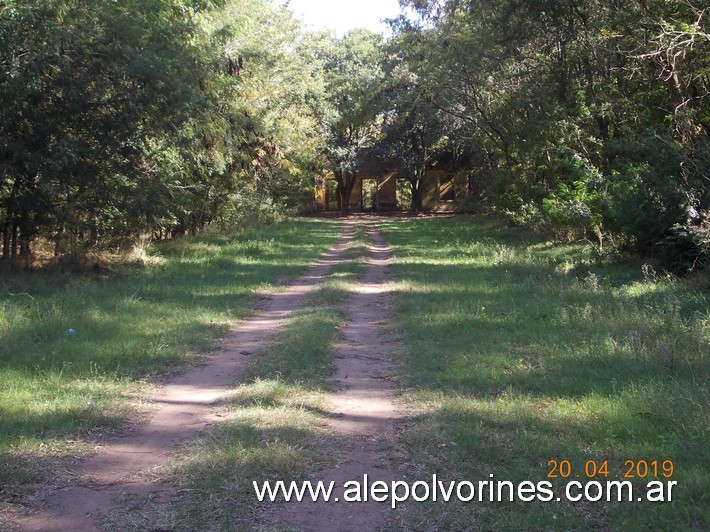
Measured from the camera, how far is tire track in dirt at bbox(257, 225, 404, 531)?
446cm

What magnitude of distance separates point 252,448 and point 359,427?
1079 millimetres

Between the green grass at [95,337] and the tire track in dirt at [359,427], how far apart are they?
1.88 metres

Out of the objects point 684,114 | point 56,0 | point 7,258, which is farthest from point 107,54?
point 684,114

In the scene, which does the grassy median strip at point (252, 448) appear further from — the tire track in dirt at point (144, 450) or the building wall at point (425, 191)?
the building wall at point (425, 191)

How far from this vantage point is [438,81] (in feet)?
83.2

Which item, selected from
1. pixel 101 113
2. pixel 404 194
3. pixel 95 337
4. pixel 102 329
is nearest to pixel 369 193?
pixel 404 194

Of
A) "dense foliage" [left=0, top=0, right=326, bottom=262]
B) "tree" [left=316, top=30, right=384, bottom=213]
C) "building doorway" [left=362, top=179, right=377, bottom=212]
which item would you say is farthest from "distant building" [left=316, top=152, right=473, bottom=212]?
"dense foliage" [left=0, top=0, right=326, bottom=262]

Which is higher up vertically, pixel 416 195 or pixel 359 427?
pixel 416 195

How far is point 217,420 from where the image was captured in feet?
20.6

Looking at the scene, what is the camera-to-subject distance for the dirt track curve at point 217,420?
14.8ft

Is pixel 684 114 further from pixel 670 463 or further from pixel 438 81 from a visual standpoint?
pixel 438 81
